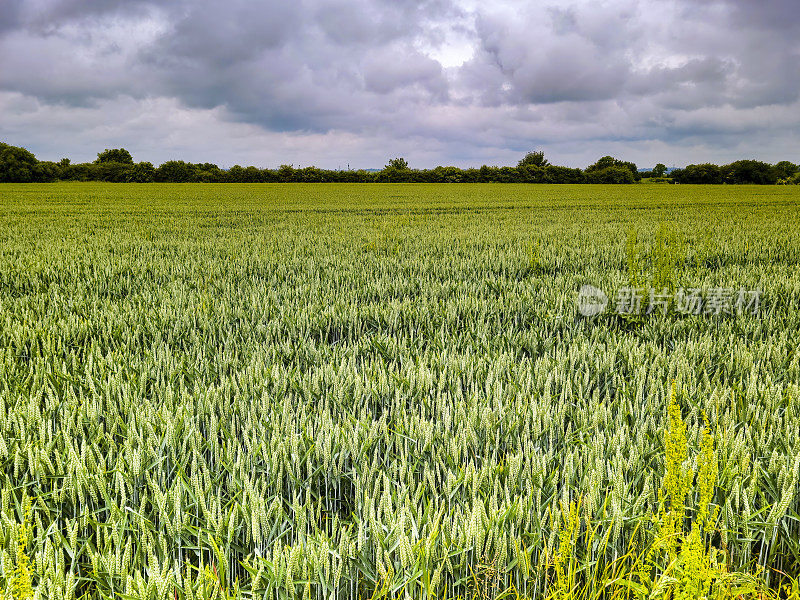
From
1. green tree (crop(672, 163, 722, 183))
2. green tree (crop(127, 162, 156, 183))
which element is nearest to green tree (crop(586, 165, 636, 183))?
green tree (crop(672, 163, 722, 183))

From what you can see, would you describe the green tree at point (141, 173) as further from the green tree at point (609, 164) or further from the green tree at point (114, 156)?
the green tree at point (609, 164)

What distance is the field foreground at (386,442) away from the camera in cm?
126

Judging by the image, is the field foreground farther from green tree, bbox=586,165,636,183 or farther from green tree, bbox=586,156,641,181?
green tree, bbox=586,156,641,181

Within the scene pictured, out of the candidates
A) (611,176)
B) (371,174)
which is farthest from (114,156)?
(611,176)

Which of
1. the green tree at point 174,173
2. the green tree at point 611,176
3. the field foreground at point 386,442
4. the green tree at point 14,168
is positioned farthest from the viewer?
the green tree at point 611,176

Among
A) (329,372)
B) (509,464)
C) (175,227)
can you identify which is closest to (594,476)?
(509,464)

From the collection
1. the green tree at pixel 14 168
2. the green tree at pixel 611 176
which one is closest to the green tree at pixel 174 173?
the green tree at pixel 14 168

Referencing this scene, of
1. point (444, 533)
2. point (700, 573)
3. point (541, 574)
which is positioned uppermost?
point (700, 573)

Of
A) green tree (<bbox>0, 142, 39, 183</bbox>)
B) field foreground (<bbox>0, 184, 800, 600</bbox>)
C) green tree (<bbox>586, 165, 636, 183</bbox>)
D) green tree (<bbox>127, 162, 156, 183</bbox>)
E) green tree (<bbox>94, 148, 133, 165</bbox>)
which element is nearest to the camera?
field foreground (<bbox>0, 184, 800, 600</bbox>)

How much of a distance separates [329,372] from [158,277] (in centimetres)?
398

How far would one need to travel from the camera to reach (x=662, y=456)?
5.68ft

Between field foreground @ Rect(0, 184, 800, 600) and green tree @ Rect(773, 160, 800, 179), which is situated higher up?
green tree @ Rect(773, 160, 800, 179)

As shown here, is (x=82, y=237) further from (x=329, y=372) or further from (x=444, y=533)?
(x=444, y=533)

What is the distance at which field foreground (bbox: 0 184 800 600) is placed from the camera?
1.26 m
